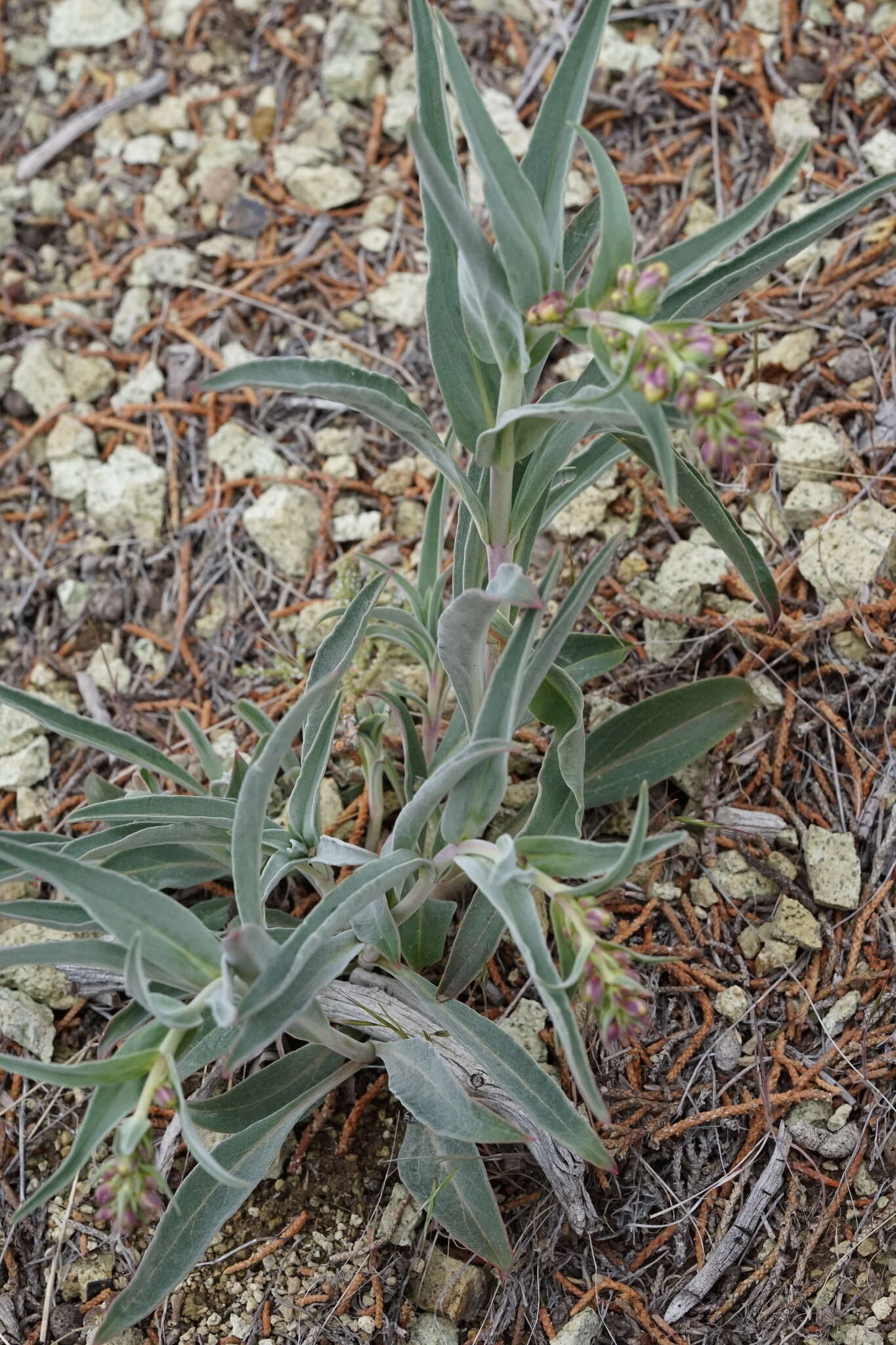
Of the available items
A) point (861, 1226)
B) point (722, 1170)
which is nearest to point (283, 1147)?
point (722, 1170)

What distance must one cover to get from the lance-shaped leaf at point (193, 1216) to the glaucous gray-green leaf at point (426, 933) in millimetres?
381

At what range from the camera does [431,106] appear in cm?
191

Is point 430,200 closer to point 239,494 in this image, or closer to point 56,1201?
point 239,494

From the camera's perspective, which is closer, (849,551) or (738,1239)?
(738,1239)

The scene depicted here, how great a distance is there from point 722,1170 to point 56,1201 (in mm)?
1390

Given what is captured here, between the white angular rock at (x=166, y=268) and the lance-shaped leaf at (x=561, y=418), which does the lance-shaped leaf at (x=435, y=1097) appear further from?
the white angular rock at (x=166, y=268)

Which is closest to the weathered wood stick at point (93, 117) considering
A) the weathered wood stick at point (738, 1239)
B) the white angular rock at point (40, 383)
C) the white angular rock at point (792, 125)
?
the white angular rock at point (40, 383)

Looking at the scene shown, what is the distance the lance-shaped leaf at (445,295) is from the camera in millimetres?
1896

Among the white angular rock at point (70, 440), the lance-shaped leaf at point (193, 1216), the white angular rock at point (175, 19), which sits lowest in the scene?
the lance-shaped leaf at point (193, 1216)

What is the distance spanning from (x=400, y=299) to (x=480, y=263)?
1.95 metres

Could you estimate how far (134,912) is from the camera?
5.41 ft

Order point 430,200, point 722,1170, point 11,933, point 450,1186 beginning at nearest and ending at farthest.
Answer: point 430,200 → point 450,1186 → point 722,1170 → point 11,933

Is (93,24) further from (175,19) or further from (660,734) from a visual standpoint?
(660,734)

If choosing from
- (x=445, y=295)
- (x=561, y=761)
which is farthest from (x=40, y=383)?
(x=561, y=761)
